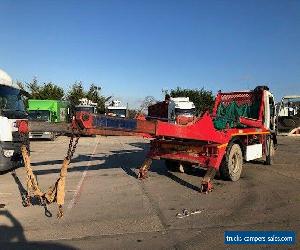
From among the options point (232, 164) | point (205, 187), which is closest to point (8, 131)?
point (205, 187)

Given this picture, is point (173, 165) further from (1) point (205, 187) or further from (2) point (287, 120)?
(2) point (287, 120)

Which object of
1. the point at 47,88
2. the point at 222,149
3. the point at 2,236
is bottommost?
the point at 2,236

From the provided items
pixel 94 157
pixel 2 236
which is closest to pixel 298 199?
pixel 2 236

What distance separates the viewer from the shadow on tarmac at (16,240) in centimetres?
588

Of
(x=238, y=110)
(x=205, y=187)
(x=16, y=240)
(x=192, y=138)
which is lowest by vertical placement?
(x=16, y=240)

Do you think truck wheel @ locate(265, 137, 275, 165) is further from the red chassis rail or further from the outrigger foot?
the outrigger foot

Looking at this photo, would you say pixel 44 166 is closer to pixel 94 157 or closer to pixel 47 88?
pixel 94 157

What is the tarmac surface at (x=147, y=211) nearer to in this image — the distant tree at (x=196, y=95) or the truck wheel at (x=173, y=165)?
the truck wheel at (x=173, y=165)

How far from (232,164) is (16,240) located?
269 inches

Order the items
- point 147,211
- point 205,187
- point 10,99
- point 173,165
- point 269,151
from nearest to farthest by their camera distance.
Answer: point 147,211 < point 205,187 < point 173,165 < point 10,99 < point 269,151

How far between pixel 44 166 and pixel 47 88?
52.9 meters

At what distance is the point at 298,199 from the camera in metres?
8.84

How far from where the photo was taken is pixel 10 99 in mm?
13156

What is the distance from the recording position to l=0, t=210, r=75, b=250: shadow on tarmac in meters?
5.88
